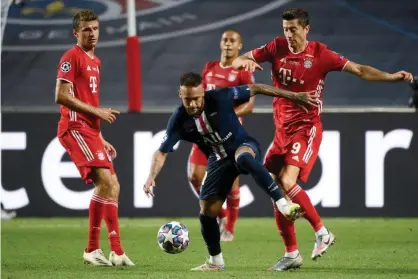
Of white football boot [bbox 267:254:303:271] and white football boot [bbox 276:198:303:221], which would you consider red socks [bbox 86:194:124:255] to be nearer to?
white football boot [bbox 267:254:303:271]

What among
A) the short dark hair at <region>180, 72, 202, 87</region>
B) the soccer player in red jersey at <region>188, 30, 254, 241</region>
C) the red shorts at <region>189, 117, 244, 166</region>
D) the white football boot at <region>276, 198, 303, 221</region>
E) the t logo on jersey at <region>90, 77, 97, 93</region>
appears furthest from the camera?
the red shorts at <region>189, 117, 244, 166</region>

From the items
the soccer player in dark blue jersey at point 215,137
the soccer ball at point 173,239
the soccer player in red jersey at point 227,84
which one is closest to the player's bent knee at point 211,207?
the soccer player in dark blue jersey at point 215,137

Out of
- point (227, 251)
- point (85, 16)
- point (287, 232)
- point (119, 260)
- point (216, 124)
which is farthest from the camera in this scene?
point (227, 251)

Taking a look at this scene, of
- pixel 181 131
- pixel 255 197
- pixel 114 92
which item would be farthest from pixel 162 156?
pixel 114 92

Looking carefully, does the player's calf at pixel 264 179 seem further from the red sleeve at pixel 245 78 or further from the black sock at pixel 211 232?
the red sleeve at pixel 245 78

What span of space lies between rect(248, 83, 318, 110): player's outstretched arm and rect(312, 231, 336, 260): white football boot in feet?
3.10

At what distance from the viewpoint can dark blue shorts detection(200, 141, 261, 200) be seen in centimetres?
788

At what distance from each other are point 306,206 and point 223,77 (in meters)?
2.78

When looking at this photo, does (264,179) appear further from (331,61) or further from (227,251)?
(227,251)

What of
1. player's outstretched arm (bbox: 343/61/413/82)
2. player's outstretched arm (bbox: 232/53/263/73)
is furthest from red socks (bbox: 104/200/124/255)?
player's outstretched arm (bbox: 343/61/413/82)

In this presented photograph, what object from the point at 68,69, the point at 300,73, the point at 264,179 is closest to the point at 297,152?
the point at 300,73

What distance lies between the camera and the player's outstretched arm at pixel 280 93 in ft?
25.8

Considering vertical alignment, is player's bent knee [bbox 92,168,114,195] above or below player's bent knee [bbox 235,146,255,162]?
below

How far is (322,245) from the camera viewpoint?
26.2 feet
